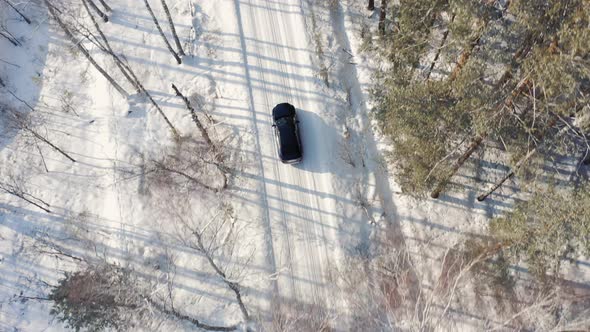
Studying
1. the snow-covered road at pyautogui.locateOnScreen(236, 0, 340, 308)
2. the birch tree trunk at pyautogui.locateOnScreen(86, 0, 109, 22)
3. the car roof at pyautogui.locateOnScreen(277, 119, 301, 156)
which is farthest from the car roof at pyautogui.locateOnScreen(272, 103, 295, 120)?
the birch tree trunk at pyautogui.locateOnScreen(86, 0, 109, 22)

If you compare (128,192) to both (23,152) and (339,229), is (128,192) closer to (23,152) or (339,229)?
(23,152)

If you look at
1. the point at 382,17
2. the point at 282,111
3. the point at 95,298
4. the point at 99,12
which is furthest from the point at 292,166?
the point at 99,12

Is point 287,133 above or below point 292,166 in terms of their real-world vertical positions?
above

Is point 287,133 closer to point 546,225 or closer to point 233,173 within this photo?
point 233,173

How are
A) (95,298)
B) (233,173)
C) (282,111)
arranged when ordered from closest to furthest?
(95,298) → (282,111) → (233,173)

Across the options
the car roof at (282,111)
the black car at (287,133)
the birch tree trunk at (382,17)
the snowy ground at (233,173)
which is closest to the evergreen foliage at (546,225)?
the snowy ground at (233,173)

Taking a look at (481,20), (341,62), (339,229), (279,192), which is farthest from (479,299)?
(341,62)

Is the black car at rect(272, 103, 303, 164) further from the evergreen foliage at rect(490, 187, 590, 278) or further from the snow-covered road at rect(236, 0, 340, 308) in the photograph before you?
the evergreen foliage at rect(490, 187, 590, 278)
